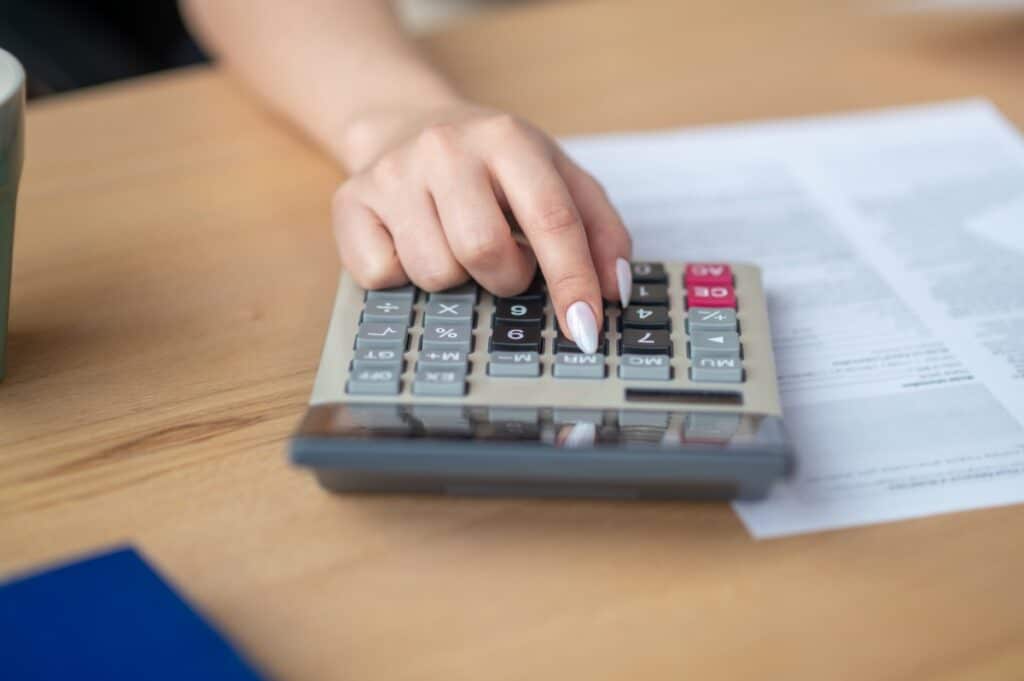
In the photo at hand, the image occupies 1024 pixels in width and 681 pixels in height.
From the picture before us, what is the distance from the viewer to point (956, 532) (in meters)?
0.39

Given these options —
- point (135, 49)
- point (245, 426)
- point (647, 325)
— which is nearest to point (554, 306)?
point (647, 325)

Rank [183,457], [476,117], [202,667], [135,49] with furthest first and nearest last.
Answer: [135,49]
[476,117]
[183,457]
[202,667]

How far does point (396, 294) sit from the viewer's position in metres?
0.47

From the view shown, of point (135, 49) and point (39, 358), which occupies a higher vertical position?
point (135, 49)

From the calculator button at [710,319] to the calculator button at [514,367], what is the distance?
73 millimetres

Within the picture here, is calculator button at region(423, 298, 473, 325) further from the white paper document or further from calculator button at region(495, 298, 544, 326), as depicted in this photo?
the white paper document

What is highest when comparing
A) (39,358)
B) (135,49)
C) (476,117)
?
(135,49)

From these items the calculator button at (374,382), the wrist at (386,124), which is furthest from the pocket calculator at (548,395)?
the wrist at (386,124)

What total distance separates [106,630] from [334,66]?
1.35 ft

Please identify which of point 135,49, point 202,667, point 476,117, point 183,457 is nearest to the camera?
point 202,667

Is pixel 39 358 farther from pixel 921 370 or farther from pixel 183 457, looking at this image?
pixel 921 370

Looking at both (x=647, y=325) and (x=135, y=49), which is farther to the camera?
(x=135, y=49)

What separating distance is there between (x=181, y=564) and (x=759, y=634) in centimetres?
21

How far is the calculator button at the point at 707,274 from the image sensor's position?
0.48 m
